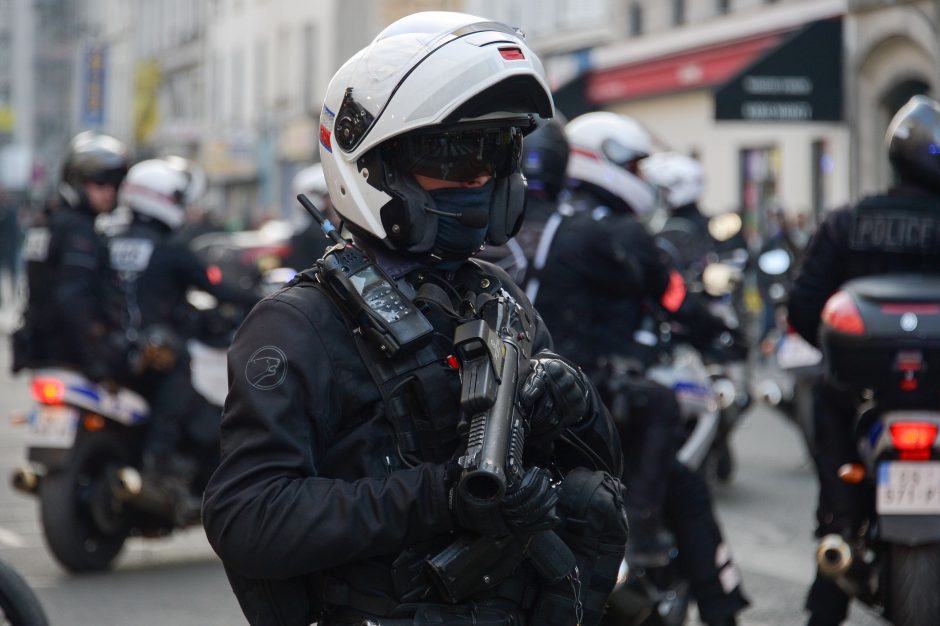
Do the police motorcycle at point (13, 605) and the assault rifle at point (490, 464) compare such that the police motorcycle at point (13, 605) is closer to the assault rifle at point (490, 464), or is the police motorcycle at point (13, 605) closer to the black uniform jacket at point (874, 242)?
the assault rifle at point (490, 464)

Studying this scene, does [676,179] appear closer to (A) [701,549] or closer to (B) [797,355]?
(B) [797,355]

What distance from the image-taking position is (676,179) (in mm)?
10625

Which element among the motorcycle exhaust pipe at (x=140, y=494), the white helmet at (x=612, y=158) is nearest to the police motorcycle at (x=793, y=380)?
the white helmet at (x=612, y=158)

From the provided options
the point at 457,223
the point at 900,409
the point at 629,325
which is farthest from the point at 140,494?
the point at 457,223

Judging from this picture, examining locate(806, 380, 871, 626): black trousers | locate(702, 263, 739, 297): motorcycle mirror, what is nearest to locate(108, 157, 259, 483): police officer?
locate(702, 263, 739, 297): motorcycle mirror

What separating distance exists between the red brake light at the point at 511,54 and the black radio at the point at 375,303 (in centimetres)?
42

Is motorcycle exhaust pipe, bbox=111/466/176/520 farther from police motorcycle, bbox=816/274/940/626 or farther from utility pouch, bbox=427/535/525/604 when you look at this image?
utility pouch, bbox=427/535/525/604

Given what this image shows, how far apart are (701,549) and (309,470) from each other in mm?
3204

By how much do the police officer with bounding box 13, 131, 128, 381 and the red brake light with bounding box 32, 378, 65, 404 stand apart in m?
0.11

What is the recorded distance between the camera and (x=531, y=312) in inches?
121

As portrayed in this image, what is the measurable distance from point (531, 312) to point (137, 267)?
5052mm

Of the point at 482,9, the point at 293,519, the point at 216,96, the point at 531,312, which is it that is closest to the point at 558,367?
the point at 531,312

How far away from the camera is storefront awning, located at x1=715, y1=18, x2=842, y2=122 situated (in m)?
19.9

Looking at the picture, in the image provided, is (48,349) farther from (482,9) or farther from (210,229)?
(482,9)
